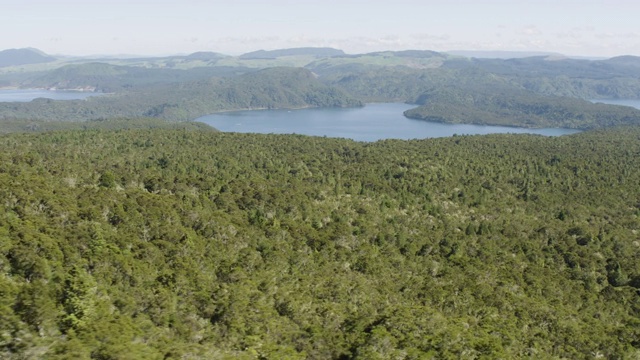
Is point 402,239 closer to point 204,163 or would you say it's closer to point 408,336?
point 408,336

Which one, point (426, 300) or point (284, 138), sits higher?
point (284, 138)

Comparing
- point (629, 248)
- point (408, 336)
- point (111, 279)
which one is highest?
point (111, 279)

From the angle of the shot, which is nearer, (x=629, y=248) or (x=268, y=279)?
(x=268, y=279)

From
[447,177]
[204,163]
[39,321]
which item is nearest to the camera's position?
[39,321]

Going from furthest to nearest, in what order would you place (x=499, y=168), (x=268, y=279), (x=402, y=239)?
(x=499, y=168) → (x=402, y=239) → (x=268, y=279)

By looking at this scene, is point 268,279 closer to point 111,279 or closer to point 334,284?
point 334,284

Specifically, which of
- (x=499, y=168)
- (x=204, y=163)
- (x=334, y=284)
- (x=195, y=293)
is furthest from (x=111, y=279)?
(x=499, y=168)

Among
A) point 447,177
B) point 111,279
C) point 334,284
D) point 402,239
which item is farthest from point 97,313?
point 447,177
